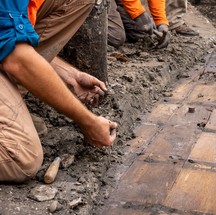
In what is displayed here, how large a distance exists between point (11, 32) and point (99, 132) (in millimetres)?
677

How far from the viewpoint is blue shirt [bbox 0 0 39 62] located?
89.4 inches

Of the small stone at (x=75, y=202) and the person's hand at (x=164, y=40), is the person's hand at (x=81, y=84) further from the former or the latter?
the person's hand at (x=164, y=40)

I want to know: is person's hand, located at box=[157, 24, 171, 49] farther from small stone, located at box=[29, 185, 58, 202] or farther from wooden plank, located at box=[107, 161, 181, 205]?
small stone, located at box=[29, 185, 58, 202]

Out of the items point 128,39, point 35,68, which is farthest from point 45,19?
point 128,39

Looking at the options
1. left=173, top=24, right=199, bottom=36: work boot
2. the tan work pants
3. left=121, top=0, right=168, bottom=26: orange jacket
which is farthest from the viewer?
the tan work pants

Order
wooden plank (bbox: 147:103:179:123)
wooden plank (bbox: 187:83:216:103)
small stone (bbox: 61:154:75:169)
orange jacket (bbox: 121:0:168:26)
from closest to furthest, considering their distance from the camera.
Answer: small stone (bbox: 61:154:75:169)
wooden plank (bbox: 147:103:179:123)
wooden plank (bbox: 187:83:216:103)
orange jacket (bbox: 121:0:168:26)

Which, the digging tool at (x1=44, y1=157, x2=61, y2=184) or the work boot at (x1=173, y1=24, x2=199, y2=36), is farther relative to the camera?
the work boot at (x1=173, y1=24, x2=199, y2=36)

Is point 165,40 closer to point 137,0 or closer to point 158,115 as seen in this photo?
point 137,0

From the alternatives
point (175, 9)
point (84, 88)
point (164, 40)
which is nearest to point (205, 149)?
point (84, 88)

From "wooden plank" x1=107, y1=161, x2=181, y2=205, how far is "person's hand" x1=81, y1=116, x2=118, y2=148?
0.87 ft

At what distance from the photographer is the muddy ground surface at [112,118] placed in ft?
7.92

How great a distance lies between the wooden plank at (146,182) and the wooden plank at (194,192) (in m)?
0.04

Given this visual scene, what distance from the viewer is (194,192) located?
267cm

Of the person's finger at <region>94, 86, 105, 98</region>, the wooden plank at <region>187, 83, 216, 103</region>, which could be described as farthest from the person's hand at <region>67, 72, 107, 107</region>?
the wooden plank at <region>187, 83, 216, 103</region>
